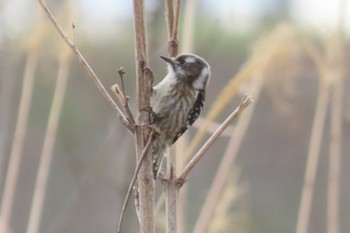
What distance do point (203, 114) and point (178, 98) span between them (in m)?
2.48

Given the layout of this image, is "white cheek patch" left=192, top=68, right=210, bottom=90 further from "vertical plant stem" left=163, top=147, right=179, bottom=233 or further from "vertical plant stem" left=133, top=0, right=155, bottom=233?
"vertical plant stem" left=133, top=0, right=155, bottom=233

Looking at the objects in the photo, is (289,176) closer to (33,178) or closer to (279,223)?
(279,223)

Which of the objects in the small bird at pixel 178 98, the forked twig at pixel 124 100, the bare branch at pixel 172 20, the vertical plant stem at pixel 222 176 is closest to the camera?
the forked twig at pixel 124 100

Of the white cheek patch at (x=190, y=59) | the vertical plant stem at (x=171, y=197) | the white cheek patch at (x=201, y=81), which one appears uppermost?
the white cheek patch at (x=190, y=59)

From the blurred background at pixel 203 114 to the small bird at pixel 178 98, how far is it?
3.3 inches

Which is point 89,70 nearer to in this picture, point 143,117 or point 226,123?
point 143,117

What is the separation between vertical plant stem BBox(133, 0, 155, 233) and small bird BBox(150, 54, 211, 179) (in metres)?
0.25

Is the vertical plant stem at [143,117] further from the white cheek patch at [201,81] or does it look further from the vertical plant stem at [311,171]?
the vertical plant stem at [311,171]

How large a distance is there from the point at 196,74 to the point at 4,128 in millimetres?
741

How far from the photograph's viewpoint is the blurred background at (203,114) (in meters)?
2.10

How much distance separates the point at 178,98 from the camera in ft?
5.58

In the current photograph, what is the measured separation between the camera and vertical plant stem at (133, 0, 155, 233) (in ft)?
4.33

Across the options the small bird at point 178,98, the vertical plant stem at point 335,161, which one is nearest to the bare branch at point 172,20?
the small bird at point 178,98

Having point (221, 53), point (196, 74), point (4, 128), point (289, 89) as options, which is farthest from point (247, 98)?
point (221, 53)
